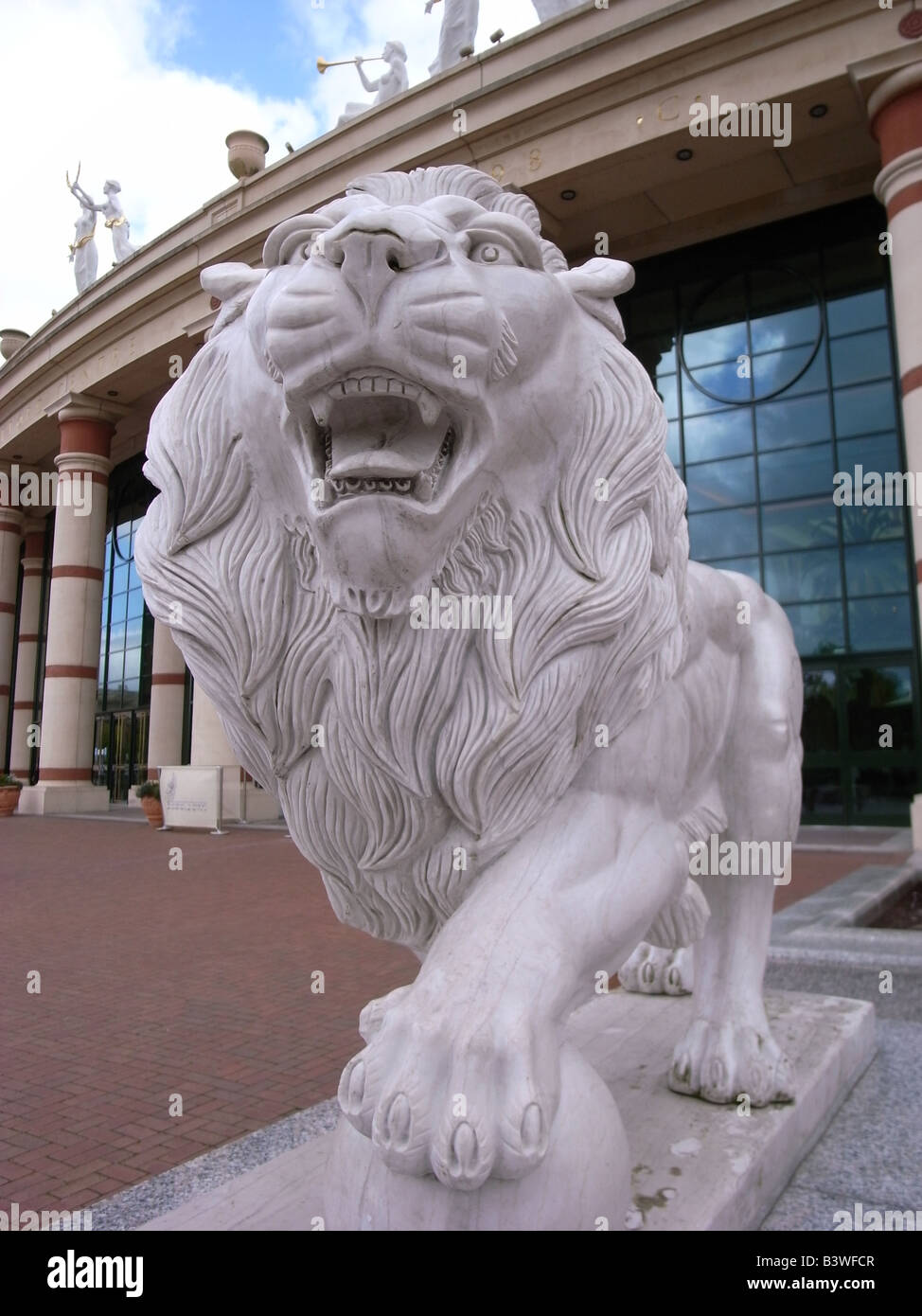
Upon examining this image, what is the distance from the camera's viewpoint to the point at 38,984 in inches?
199

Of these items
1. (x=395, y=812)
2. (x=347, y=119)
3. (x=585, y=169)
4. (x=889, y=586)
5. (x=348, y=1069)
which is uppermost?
(x=347, y=119)

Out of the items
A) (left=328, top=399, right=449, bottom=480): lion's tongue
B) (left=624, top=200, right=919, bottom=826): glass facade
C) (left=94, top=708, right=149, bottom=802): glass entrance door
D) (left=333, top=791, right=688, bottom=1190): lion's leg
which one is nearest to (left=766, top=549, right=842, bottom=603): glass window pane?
(left=624, top=200, right=919, bottom=826): glass facade

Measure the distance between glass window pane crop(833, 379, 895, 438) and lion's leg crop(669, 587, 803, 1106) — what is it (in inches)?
468

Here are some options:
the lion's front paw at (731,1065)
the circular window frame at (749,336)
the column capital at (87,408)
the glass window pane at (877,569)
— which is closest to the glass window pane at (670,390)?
the circular window frame at (749,336)

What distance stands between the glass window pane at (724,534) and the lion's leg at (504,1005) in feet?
40.5

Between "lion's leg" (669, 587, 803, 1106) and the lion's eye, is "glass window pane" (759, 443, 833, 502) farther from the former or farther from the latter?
the lion's eye

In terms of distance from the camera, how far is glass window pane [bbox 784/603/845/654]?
12867 mm

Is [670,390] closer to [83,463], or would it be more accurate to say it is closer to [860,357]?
[860,357]

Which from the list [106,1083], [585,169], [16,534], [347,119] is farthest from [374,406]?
[16,534]

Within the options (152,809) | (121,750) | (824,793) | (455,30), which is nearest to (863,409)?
(824,793)

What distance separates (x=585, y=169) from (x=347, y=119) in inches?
169

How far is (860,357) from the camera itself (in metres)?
12.7
